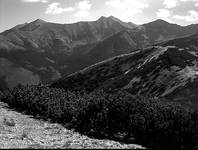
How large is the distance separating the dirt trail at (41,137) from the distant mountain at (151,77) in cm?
1531

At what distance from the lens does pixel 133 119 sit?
66.3ft

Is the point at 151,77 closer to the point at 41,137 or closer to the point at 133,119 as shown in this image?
the point at 133,119

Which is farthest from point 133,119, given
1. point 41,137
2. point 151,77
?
point 151,77

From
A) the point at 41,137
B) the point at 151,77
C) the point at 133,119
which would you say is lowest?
the point at 151,77

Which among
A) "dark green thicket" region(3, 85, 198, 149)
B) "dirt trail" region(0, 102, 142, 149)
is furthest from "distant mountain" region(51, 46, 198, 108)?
"dirt trail" region(0, 102, 142, 149)

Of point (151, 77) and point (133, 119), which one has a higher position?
point (133, 119)

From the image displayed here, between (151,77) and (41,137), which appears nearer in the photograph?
(41,137)

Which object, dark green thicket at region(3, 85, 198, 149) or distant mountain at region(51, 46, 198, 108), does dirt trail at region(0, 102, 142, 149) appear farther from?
distant mountain at region(51, 46, 198, 108)

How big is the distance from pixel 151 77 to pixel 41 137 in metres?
60.7

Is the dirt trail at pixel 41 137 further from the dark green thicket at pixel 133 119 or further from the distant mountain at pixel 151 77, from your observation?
the distant mountain at pixel 151 77

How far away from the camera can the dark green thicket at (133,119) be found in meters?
16.4

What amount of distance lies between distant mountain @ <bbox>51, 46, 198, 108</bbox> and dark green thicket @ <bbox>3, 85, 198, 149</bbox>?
14.4 m

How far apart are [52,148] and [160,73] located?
65.1 metres

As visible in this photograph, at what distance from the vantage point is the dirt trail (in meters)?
16.9
